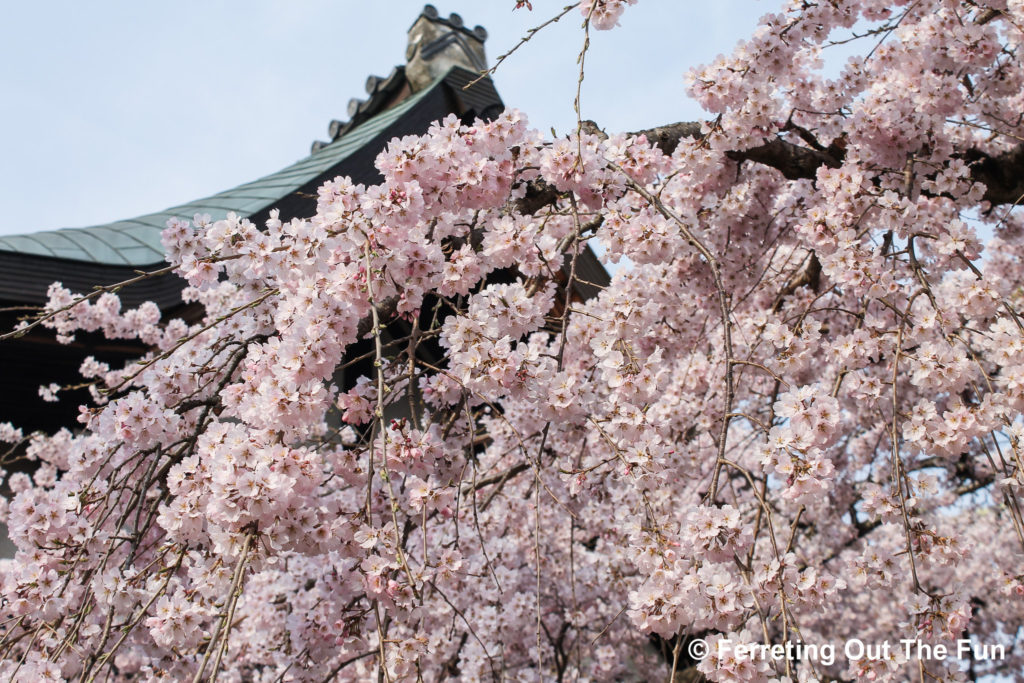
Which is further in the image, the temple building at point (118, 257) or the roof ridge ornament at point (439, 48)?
the roof ridge ornament at point (439, 48)

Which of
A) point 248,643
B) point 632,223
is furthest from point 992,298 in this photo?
point 248,643

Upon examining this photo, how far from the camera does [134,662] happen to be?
4.78m

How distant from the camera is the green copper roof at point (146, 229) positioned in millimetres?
5562

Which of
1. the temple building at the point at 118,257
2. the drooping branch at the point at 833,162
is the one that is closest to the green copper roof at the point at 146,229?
the temple building at the point at 118,257

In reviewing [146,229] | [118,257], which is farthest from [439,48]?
[118,257]

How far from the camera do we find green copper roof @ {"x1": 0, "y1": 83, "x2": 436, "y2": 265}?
556 cm

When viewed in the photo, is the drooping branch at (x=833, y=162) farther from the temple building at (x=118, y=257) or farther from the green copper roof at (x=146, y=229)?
the green copper roof at (x=146, y=229)

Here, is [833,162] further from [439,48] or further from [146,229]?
[439,48]

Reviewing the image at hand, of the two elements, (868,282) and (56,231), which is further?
(56,231)

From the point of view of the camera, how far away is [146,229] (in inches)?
263

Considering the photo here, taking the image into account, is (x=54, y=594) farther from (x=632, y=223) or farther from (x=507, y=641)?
(x=507, y=641)

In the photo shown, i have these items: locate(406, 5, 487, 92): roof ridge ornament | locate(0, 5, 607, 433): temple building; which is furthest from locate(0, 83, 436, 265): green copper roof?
locate(406, 5, 487, 92): roof ridge ornament

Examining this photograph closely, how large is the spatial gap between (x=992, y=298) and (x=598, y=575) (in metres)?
3.40

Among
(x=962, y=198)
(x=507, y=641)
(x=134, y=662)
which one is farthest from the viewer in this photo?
(x=134, y=662)
